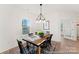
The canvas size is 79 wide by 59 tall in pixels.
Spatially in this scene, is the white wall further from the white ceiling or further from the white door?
the white door

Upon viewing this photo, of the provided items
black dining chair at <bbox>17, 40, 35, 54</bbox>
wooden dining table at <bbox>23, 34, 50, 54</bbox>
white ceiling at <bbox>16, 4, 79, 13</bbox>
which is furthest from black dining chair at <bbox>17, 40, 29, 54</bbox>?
white ceiling at <bbox>16, 4, 79, 13</bbox>

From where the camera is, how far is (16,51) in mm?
2094

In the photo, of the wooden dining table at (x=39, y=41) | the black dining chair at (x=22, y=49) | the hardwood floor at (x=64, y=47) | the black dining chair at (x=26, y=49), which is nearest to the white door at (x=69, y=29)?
the hardwood floor at (x=64, y=47)

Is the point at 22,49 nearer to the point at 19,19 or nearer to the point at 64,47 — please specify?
the point at 19,19

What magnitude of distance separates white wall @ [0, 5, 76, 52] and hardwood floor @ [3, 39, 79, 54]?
92 millimetres

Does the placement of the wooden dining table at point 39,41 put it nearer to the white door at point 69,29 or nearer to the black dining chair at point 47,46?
the black dining chair at point 47,46

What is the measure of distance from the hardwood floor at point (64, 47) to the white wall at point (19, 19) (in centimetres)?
9

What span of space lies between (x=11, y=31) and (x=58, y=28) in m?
0.90

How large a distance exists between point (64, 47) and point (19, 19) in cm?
101

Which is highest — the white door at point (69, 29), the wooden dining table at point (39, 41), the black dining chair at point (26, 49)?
the white door at point (69, 29)

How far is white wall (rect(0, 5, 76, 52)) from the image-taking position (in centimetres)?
204

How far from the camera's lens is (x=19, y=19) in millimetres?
2059

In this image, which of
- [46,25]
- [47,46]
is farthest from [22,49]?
[46,25]

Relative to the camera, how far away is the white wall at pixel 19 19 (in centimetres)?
204
